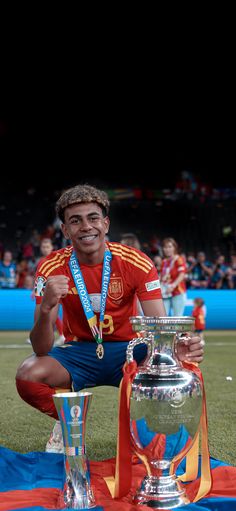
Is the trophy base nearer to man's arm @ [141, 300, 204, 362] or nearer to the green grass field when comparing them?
man's arm @ [141, 300, 204, 362]

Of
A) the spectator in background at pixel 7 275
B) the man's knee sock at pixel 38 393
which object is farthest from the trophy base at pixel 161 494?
the spectator in background at pixel 7 275

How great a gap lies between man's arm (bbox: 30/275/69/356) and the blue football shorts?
0.65 ft

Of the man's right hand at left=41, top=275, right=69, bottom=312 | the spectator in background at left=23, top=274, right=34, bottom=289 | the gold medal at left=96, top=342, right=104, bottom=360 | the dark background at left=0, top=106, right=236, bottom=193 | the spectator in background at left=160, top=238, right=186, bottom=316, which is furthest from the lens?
the dark background at left=0, top=106, right=236, bottom=193

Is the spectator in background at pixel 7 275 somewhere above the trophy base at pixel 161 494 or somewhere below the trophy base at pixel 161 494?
above

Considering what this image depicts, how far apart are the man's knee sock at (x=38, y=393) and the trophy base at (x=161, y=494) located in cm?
75

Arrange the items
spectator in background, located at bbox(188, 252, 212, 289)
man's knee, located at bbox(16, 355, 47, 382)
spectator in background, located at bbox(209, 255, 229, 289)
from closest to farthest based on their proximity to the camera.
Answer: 1. man's knee, located at bbox(16, 355, 47, 382)
2. spectator in background, located at bbox(209, 255, 229, 289)
3. spectator in background, located at bbox(188, 252, 212, 289)

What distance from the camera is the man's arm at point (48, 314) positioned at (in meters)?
2.52

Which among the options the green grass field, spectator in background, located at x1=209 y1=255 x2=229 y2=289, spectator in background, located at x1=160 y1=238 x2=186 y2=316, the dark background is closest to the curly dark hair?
the green grass field

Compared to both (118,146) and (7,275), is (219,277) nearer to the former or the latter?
(7,275)

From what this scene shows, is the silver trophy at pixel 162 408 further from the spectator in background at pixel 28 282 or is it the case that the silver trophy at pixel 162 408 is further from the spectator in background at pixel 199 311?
the spectator in background at pixel 28 282

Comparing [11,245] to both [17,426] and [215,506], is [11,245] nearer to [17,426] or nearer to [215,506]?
[17,426]

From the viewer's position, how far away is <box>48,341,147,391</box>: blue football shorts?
307 cm

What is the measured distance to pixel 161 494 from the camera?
2238 millimetres

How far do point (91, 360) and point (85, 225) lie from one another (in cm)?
70
